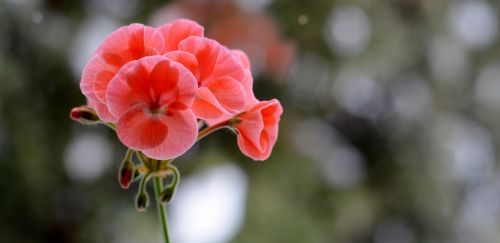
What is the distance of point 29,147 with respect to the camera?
5.68 ft

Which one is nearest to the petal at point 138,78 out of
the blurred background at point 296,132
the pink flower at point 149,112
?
the pink flower at point 149,112

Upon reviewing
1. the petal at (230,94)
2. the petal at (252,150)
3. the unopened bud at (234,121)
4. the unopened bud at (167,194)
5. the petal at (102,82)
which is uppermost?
the petal at (102,82)

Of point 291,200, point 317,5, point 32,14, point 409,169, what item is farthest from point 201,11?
point 409,169

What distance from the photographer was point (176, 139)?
38 cm

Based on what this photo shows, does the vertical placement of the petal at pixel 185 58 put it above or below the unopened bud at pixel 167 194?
above

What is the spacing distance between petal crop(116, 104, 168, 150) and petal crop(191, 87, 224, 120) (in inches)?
1.1

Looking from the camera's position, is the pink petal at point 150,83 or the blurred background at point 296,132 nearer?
the pink petal at point 150,83

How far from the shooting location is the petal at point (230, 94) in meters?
0.41

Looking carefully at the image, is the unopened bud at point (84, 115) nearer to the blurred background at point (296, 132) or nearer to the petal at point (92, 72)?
the petal at point (92, 72)

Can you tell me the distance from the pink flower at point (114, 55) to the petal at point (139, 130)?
0.02 metres

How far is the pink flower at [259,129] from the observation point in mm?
432

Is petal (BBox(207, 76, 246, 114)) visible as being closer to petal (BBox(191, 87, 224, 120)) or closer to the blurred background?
petal (BBox(191, 87, 224, 120))

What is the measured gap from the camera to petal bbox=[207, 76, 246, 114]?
0.41 m

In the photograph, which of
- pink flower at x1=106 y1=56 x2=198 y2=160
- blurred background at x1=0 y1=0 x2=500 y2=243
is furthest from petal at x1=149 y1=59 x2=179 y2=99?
blurred background at x1=0 y1=0 x2=500 y2=243
